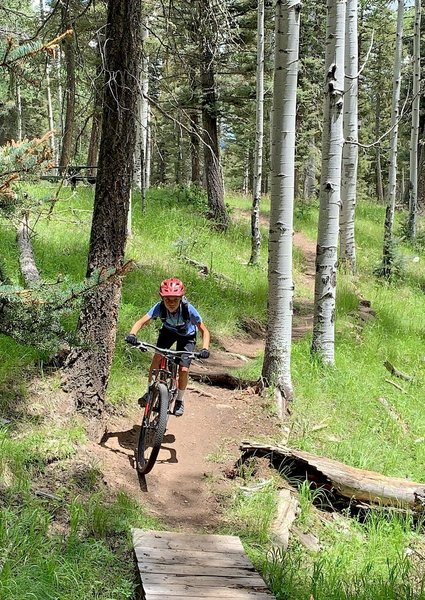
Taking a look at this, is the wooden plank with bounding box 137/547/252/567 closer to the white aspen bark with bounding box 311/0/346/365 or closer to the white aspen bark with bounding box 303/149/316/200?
the white aspen bark with bounding box 311/0/346/365

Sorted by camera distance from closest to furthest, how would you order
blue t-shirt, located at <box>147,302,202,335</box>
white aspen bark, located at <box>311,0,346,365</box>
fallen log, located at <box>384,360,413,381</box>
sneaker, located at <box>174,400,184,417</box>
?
sneaker, located at <box>174,400,184,417</box>
blue t-shirt, located at <box>147,302,202,335</box>
white aspen bark, located at <box>311,0,346,365</box>
fallen log, located at <box>384,360,413,381</box>

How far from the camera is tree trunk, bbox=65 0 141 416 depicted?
247 inches

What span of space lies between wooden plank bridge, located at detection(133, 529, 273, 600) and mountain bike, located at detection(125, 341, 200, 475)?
106 cm

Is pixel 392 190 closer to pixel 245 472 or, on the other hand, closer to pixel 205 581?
pixel 245 472

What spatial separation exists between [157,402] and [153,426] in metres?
0.25

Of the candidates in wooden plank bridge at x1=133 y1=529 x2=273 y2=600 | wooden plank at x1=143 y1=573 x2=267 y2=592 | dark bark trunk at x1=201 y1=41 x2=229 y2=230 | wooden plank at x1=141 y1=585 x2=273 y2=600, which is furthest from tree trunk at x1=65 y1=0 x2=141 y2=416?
dark bark trunk at x1=201 y1=41 x2=229 y2=230

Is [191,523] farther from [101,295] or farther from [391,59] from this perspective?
[391,59]

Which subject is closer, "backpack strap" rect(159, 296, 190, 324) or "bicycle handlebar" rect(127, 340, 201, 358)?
"bicycle handlebar" rect(127, 340, 201, 358)

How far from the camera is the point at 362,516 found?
6031 millimetres

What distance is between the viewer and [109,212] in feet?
21.2

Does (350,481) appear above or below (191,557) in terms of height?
below

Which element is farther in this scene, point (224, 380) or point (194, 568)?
point (224, 380)

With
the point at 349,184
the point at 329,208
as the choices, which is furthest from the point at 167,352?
the point at 349,184

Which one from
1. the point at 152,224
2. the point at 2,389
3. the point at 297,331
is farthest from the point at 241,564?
the point at 152,224
